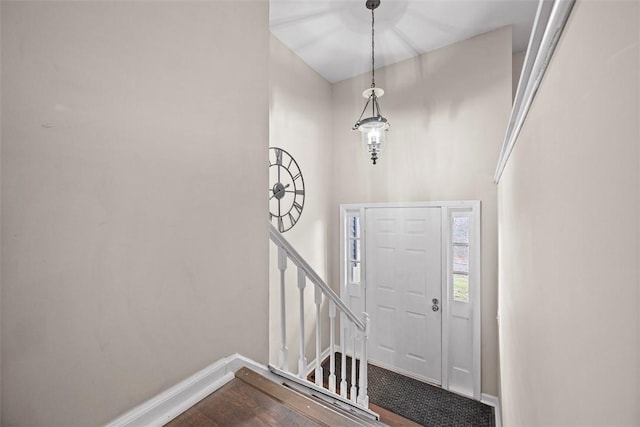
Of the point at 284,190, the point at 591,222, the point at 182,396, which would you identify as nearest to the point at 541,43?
the point at 591,222

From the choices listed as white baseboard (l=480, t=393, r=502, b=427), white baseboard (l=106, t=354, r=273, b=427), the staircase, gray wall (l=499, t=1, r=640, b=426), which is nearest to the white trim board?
gray wall (l=499, t=1, r=640, b=426)

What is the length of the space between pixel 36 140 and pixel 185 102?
1.22 ft

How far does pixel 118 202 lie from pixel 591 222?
91 cm

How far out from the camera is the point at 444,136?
111 inches

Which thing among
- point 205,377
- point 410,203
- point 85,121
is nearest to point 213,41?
point 85,121

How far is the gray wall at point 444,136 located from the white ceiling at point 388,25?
158 mm

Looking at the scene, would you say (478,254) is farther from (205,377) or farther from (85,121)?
(85,121)

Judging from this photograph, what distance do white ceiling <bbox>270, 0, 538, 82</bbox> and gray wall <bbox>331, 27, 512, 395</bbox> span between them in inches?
6.2

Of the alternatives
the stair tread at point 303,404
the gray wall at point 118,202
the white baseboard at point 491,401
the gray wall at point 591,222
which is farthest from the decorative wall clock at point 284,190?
the white baseboard at point 491,401

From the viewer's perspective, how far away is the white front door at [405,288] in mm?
2889

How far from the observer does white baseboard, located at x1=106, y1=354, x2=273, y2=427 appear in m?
0.68

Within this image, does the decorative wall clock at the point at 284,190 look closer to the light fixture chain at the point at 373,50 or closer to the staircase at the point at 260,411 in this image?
the light fixture chain at the point at 373,50

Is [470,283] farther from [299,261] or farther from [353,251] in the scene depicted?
[299,261]

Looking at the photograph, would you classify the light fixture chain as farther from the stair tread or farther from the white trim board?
the stair tread
